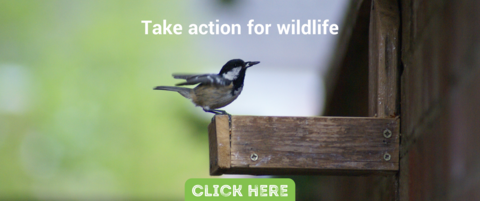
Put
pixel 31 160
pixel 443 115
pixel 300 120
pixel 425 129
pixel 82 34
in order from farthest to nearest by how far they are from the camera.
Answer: pixel 31 160, pixel 82 34, pixel 300 120, pixel 425 129, pixel 443 115

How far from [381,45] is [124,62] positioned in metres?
2.38

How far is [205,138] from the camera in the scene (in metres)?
3.36

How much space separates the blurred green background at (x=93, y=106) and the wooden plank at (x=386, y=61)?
1871 millimetres

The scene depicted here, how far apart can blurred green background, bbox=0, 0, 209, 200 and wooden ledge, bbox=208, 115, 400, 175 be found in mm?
1863

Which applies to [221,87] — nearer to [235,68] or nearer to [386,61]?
[235,68]

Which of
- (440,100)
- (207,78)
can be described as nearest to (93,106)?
(207,78)

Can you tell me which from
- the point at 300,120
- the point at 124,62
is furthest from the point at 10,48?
the point at 300,120

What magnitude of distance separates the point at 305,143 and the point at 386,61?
0.29 metres

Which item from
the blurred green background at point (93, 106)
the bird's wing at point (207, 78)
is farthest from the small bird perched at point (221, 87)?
the blurred green background at point (93, 106)

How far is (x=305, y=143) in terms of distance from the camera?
4.15 feet

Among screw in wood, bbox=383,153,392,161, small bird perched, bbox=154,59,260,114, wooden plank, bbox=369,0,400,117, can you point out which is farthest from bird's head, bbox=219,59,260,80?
screw in wood, bbox=383,153,392,161

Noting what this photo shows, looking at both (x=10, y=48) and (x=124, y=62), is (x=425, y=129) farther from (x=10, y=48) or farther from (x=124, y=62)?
(x=10, y=48)

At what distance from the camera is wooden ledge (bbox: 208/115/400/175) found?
1256 mm

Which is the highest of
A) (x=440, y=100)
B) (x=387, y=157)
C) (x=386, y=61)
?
(x=386, y=61)
